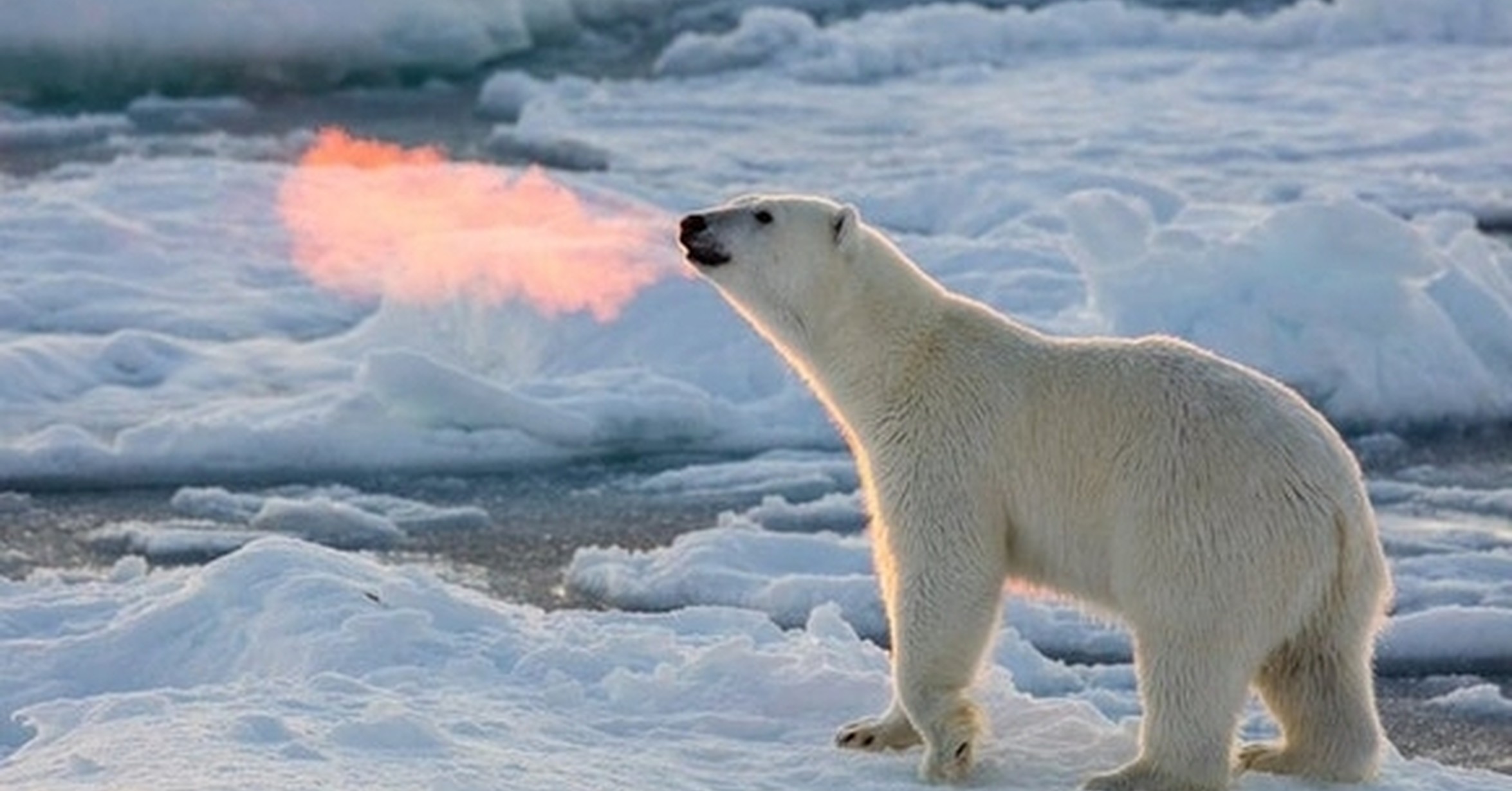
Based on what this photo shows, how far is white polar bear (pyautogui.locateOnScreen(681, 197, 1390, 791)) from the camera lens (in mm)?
4148

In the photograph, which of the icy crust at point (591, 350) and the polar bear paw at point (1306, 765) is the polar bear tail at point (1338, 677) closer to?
the polar bear paw at point (1306, 765)

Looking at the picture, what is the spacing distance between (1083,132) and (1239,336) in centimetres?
717

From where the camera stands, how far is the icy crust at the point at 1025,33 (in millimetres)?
19672

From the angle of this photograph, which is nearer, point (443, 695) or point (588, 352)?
point (443, 695)

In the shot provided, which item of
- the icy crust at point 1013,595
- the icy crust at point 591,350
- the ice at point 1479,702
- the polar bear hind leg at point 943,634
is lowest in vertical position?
the ice at point 1479,702

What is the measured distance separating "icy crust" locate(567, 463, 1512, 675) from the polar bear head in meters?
1.98

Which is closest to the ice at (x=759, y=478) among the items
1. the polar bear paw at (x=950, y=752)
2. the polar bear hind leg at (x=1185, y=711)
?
the polar bear paw at (x=950, y=752)

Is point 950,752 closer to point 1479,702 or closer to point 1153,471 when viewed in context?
point 1153,471

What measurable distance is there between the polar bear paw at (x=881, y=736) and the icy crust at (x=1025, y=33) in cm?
1503

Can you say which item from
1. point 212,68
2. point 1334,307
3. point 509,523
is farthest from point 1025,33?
point 509,523

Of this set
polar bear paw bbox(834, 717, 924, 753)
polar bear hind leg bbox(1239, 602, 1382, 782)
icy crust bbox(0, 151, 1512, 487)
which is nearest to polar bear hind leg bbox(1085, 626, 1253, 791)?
polar bear hind leg bbox(1239, 602, 1382, 782)

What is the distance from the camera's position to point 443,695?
15.8ft

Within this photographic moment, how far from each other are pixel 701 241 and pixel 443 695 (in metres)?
0.95

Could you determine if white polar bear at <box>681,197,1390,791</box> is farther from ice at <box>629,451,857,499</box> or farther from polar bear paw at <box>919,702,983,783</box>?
ice at <box>629,451,857,499</box>
